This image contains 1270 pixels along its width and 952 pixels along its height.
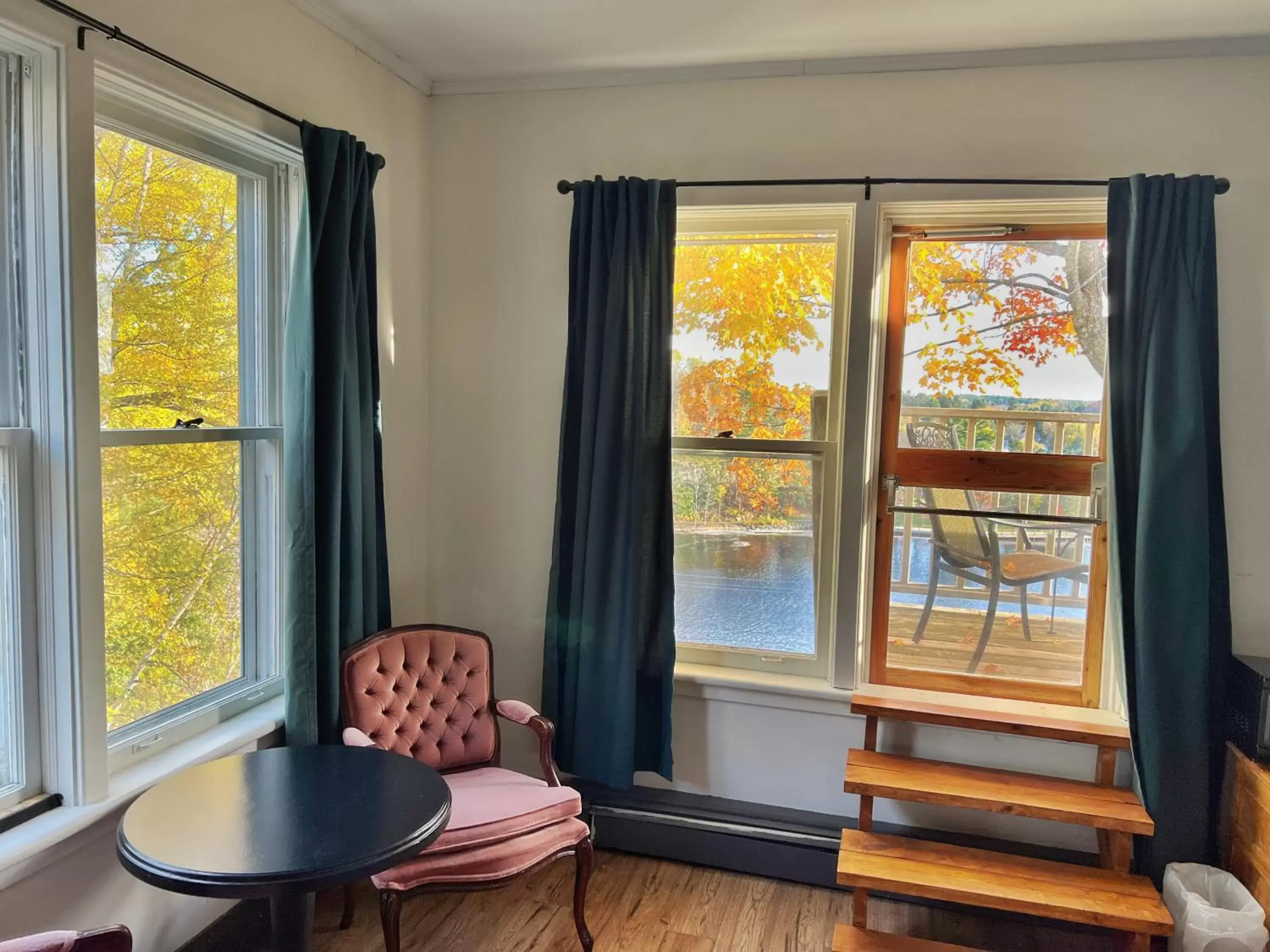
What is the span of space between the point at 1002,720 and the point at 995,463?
0.77 meters

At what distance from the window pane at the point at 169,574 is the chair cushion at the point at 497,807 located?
28.5 inches

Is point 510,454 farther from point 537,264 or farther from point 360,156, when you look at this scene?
point 360,156

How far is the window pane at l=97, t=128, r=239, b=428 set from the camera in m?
1.84

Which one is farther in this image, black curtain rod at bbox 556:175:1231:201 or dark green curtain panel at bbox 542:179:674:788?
dark green curtain panel at bbox 542:179:674:788

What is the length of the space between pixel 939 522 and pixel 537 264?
5.15ft

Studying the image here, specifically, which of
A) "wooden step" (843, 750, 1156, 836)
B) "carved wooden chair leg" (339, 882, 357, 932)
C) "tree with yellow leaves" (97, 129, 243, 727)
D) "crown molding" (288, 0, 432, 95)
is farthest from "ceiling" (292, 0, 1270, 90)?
"carved wooden chair leg" (339, 882, 357, 932)

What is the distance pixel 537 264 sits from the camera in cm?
279

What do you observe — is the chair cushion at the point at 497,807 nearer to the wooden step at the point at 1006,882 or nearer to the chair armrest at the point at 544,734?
the chair armrest at the point at 544,734

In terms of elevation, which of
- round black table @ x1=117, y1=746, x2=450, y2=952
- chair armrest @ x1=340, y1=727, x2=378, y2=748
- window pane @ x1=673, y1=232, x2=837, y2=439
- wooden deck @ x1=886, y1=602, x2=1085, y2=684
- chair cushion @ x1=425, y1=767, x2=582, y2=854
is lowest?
chair cushion @ x1=425, y1=767, x2=582, y2=854

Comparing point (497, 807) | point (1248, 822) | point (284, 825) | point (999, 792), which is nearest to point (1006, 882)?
point (999, 792)

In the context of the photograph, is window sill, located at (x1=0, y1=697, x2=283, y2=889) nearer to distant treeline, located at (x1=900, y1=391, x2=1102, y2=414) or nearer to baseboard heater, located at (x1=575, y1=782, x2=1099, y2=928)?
baseboard heater, located at (x1=575, y1=782, x2=1099, y2=928)

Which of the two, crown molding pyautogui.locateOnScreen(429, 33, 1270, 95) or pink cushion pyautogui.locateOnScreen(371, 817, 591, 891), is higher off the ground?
crown molding pyautogui.locateOnScreen(429, 33, 1270, 95)

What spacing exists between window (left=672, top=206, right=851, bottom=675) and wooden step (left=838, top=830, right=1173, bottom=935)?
0.64m

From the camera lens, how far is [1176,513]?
224 centimetres
